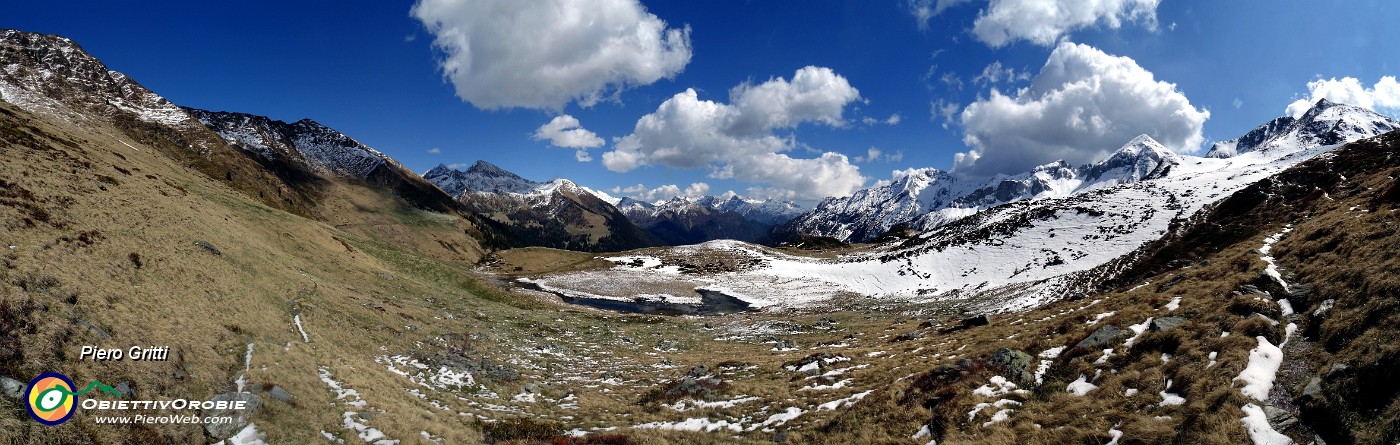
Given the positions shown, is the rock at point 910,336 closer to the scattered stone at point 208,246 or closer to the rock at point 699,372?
the rock at point 699,372

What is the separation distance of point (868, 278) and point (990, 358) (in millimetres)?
65580

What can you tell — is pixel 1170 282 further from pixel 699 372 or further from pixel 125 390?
pixel 125 390

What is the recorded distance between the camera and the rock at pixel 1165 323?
50.0 feet

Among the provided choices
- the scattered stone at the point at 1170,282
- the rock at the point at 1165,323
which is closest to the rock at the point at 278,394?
the rock at the point at 1165,323

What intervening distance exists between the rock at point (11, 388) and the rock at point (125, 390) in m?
1.71

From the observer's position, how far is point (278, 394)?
15.6 metres

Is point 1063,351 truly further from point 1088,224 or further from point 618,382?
point 1088,224

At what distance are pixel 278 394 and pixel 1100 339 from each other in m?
27.3

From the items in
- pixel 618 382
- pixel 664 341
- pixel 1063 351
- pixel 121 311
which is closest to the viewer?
pixel 121 311

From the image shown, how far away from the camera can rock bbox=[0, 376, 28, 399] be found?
10688 mm

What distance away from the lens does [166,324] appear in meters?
16.2

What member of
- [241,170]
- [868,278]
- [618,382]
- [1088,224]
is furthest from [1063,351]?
[241,170]

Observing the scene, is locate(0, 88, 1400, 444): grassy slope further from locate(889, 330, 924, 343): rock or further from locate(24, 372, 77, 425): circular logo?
locate(889, 330, 924, 343): rock

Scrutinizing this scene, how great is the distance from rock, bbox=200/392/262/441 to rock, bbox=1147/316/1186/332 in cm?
2788
